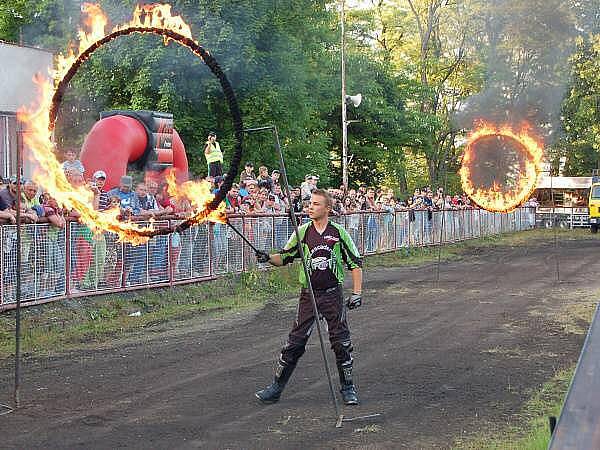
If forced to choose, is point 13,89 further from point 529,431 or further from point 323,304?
point 529,431

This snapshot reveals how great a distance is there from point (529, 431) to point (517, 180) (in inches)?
778

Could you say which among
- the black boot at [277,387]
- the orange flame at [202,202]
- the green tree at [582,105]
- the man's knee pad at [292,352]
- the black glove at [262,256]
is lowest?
the black boot at [277,387]

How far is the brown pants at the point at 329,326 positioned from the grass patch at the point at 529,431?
1561mm

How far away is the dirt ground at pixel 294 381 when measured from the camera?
6.58m

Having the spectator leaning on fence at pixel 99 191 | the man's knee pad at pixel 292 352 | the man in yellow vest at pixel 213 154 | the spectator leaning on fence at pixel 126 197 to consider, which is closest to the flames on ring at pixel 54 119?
the man's knee pad at pixel 292 352

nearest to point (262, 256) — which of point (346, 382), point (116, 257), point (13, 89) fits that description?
point (346, 382)

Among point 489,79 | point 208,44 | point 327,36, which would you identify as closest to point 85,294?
point 208,44

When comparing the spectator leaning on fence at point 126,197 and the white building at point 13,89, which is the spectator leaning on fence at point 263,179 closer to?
the white building at point 13,89

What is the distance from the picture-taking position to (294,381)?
851 centimetres

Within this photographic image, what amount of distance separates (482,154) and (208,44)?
385 inches

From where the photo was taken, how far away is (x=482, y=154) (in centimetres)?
2642

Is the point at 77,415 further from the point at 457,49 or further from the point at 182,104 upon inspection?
the point at 457,49

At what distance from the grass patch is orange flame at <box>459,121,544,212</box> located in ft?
41.6

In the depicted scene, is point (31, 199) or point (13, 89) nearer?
point (31, 199)
